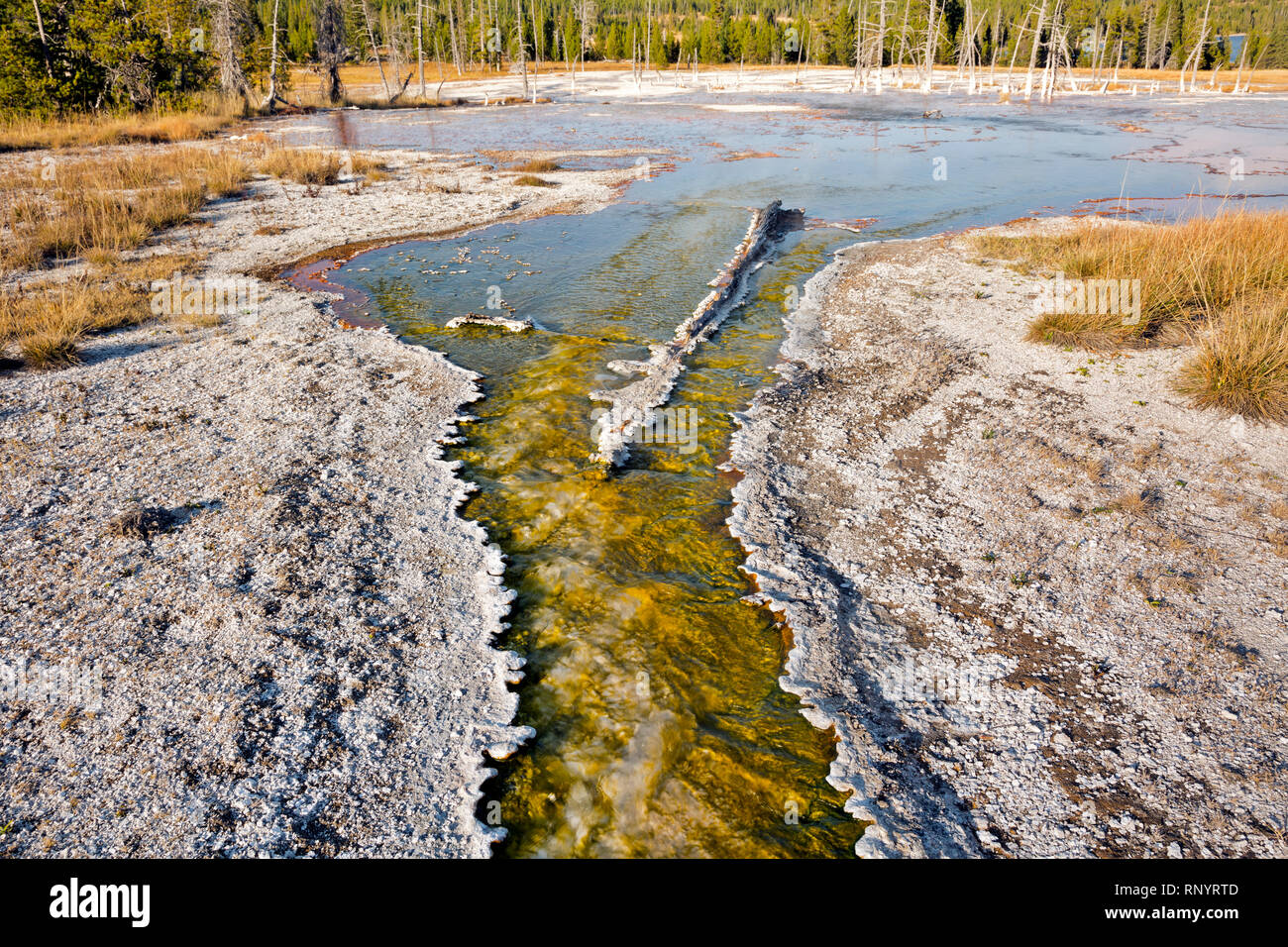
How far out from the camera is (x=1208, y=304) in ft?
31.8

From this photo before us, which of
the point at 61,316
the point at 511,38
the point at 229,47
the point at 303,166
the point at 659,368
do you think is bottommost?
the point at 659,368

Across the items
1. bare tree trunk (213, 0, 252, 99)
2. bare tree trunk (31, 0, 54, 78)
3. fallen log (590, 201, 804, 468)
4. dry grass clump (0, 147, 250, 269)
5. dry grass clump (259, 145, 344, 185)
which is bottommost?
fallen log (590, 201, 804, 468)

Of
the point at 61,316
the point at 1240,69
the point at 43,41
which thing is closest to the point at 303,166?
the point at 43,41

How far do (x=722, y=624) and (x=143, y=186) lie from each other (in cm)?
1956

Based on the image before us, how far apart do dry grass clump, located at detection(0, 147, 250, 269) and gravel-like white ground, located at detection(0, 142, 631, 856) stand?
19.1 ft

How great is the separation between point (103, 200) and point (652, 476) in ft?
49.7

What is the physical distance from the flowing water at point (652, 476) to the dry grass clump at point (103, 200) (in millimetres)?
4839

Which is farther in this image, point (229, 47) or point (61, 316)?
point (229, 47)

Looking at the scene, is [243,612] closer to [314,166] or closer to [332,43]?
[314,166]

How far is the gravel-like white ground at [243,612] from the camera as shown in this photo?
141 inches

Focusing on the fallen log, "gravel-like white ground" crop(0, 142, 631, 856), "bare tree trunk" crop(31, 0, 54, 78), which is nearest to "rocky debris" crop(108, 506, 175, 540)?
"gravel-like white ground" crop(0, 142, 631, 856)

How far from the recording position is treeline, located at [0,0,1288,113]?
81.9ft

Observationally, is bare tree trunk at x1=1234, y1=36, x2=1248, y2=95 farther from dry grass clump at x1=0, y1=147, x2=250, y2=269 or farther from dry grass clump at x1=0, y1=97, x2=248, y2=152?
dry grass clump at x1=0, y1=97, x2=248, y2=152

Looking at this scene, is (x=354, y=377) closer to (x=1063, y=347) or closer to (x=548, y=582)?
(x=548, y=582)
